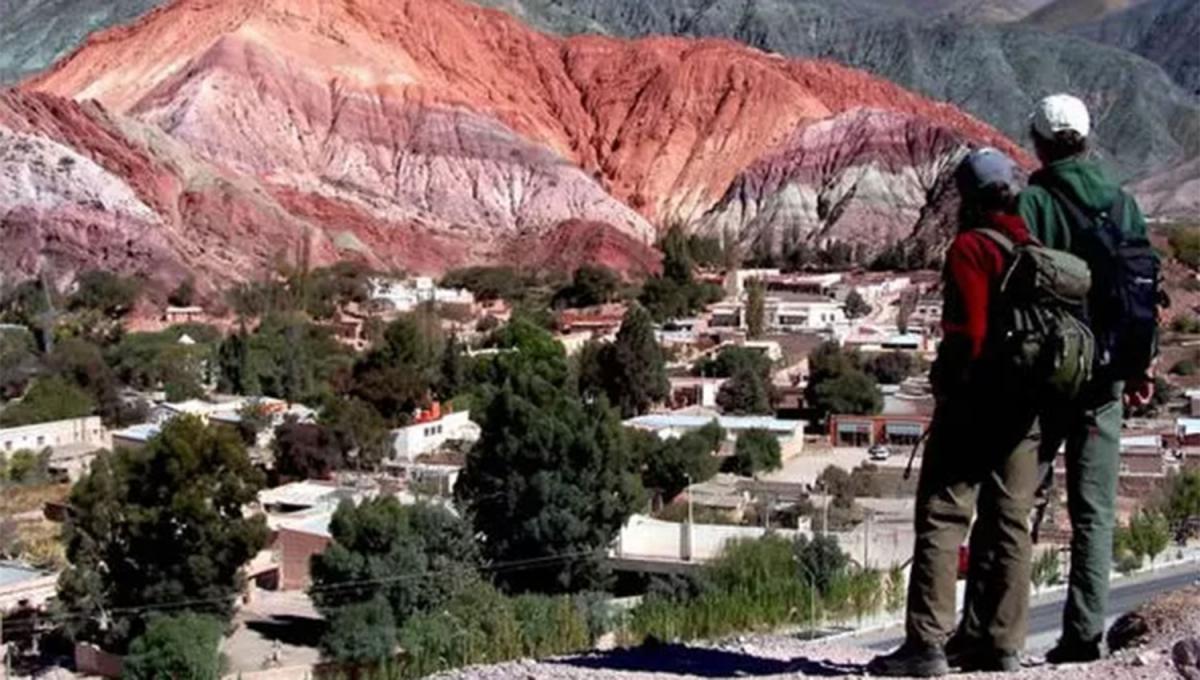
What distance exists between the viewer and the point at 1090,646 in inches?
244

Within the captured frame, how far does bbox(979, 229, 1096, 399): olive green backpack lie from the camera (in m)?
5.57

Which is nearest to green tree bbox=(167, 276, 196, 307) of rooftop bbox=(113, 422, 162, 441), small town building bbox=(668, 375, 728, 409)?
small town building bbox=(668, 375, 728, 409)

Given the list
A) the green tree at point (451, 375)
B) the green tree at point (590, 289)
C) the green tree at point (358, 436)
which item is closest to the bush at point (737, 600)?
the green tree at point (358, 436)

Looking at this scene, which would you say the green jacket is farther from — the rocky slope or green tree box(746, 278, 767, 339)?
the rocky slope

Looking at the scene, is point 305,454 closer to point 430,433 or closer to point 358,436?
point 358,436

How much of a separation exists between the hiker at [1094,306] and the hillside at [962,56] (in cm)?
11737

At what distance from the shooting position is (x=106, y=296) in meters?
60.2

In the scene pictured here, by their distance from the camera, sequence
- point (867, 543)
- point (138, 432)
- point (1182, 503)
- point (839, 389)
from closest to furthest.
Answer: point (867, 543) → point (1182, 503) → point (138, 432) → point (839, 389)

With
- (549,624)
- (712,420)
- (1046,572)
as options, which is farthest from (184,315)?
(549,624)

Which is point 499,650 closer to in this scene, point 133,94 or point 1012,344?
point 1012,344

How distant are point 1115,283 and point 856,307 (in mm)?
56778

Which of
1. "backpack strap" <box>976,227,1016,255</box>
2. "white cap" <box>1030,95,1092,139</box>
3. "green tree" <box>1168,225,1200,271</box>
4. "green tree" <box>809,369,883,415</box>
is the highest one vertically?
"green tree" <box>1168,225,1200,271</box>

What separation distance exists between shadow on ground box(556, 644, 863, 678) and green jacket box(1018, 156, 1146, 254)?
1.62 m

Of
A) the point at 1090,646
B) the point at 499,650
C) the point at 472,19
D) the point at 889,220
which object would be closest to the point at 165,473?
the point at 499,650
